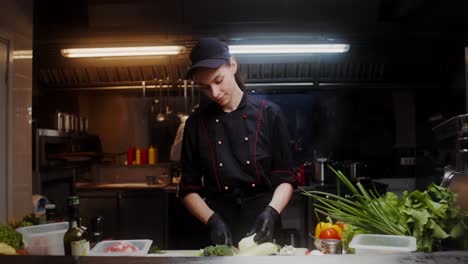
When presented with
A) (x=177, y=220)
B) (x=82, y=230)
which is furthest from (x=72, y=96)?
(x=82, y=230)

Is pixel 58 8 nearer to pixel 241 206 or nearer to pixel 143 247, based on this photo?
pixel 241 206

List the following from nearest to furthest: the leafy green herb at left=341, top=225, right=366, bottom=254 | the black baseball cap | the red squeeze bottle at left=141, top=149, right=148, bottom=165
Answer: the leafy green herb at left=341, top=225, right=366, bottom=254 → the black baseball cap → the red squeeze bottle at left=141, top=149, right=148, bottom=165

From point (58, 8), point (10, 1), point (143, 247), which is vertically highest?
point (58, 8)

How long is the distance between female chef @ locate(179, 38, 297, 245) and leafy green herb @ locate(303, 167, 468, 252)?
2.64 ft

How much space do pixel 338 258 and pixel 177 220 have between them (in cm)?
422

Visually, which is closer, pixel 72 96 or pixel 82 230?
pixel 82 230

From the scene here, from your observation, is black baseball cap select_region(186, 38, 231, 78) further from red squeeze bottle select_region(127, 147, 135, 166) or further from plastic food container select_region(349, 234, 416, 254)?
red squeeze bottle select_region(127, 147, 135, 166)

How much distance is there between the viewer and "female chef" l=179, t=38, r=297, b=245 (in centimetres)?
219

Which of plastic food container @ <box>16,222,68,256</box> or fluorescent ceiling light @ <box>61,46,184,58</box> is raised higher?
fluorescent ceiling light @ <box>61,46,184,58</box>

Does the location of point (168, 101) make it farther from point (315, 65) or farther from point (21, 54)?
point (21, 54)

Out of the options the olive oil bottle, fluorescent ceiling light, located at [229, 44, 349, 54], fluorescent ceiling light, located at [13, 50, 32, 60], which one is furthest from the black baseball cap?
fluorescent ceiling light, located at [229, 44, 349, 54]

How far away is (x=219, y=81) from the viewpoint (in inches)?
86.3

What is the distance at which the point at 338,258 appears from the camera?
28.3 inches

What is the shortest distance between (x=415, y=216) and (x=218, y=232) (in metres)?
0.93
